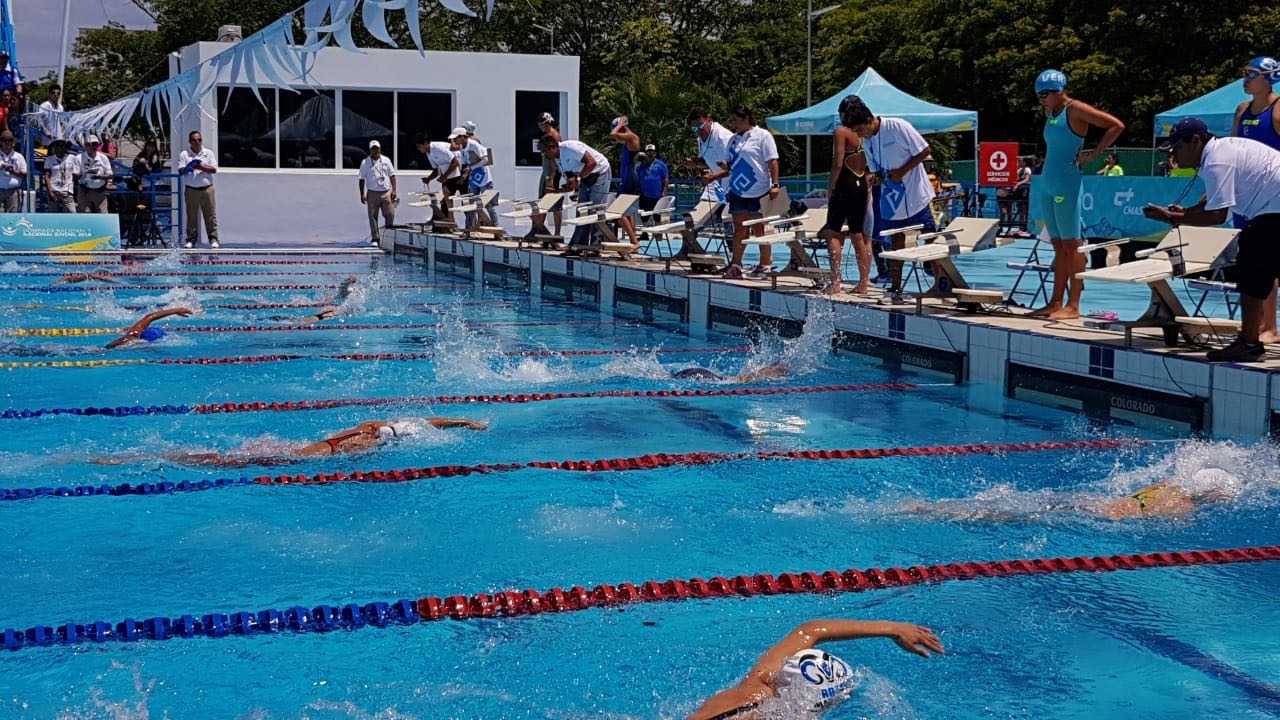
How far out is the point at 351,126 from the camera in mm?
20000

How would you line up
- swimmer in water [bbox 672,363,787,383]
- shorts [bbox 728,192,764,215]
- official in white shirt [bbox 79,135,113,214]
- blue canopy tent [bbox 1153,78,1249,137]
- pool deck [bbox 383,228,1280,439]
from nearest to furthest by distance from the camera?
1. pool deck [bbox 383,228,1280,439]
2. swimmer in water [bbox 672,363,787,383]
3. shorts [bbox 728,192,764,215]
4. blue canopy tent [bbox 1153,78,1249,137]
5. official in white shirt [bbox 79,135,113,214]

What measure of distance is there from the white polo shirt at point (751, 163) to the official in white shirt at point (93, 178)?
1088 centimetres

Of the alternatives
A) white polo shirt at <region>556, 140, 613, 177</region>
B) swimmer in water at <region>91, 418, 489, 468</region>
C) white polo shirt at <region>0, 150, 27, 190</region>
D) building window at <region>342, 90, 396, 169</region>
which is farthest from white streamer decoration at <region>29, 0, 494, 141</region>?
building window at <region>342, 90, 396, 169</region>

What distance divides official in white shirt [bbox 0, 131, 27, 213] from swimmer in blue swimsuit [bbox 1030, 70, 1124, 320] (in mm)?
14544

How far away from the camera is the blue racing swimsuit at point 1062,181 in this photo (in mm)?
7680

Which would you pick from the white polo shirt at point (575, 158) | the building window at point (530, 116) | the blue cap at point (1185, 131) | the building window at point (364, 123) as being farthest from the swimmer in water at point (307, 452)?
the building window at point (530, 116)

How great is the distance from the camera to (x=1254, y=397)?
6.07 meters

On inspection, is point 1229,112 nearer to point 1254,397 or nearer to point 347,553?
point 1254,397

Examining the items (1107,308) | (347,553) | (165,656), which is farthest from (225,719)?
(1107,308)

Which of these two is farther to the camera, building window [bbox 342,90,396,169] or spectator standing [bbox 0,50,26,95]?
building window [bbox 342,90,396,169]

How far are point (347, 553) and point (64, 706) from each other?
4.65 feet

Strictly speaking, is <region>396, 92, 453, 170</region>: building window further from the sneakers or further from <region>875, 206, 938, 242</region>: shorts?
the sneakers

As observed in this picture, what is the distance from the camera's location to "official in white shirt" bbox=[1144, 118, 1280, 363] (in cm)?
596

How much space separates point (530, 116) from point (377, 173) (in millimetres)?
3172
